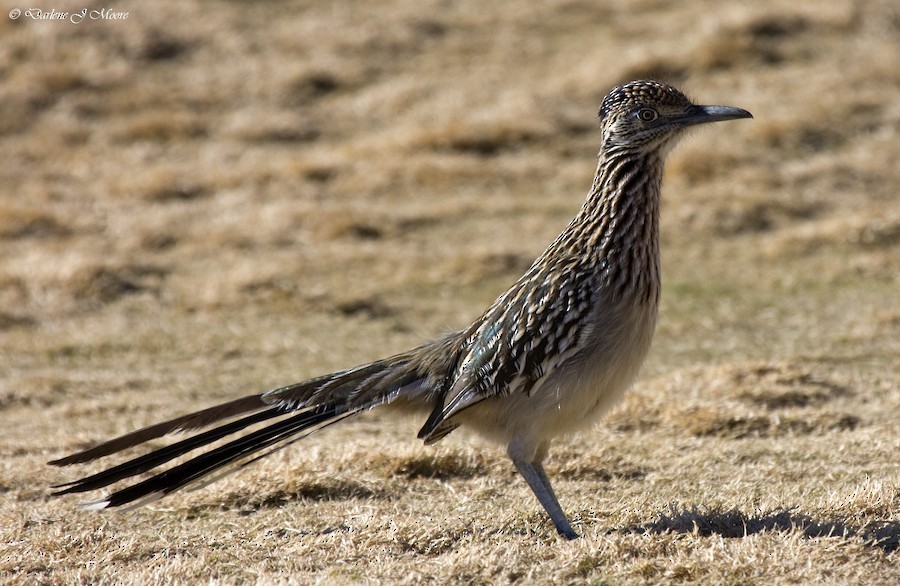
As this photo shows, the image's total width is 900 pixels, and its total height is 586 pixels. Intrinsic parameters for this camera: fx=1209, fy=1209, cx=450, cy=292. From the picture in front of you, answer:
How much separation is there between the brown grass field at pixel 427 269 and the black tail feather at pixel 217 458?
345 millimetres

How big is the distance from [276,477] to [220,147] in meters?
9.56

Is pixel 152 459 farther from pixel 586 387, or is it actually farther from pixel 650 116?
pixel 650 116

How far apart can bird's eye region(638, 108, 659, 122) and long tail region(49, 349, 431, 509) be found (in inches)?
57.3

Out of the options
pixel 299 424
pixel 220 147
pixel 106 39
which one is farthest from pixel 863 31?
pixel 299 424

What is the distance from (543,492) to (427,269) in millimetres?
6399

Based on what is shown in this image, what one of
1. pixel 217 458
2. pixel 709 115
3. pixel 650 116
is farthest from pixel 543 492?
pixel 709 115

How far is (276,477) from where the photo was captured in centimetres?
598

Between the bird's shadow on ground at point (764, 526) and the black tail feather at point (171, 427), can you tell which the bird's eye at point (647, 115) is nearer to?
the bird's shadow on ground at point (764, 526)

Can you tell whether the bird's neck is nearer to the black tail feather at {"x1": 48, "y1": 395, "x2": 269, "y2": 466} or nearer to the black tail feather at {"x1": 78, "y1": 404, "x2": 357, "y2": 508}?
the black tail feather at {"x1": 78, "y1": 404, "x2": 357, "y2": 508}

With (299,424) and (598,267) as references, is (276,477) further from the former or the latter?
(598,267)

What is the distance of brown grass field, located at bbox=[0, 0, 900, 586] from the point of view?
5.14 metres

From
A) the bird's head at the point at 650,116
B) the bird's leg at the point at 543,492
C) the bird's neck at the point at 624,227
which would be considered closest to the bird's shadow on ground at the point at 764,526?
the bird's leg at the point at 543,492

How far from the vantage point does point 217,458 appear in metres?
4.86

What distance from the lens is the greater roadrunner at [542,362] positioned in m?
4.96
